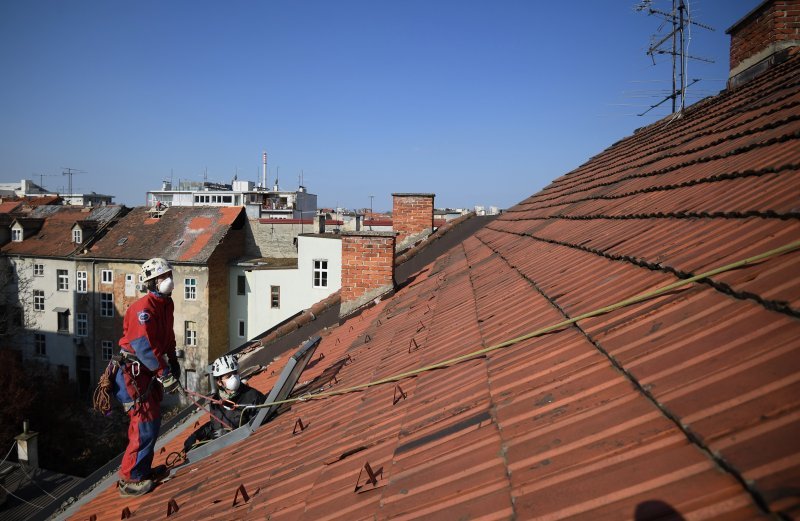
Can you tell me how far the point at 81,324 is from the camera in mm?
35906

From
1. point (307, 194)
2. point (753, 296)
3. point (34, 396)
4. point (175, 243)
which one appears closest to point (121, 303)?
point (175, 243)

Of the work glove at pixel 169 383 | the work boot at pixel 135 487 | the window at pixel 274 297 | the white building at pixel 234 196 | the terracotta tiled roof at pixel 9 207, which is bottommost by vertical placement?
the window at pixel 274 297

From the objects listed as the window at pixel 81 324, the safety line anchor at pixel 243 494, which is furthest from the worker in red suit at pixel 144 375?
the window at pixel 81 324

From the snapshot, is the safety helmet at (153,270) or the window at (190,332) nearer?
the safety helmet at (153,270)

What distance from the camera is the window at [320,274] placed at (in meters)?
28.1

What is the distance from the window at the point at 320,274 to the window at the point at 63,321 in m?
20.9

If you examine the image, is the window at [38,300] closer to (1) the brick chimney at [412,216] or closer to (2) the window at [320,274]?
(2) the window at [320,274]

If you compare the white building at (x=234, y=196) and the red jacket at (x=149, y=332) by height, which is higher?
the white building at (x=234, y=196)

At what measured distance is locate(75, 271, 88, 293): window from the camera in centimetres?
3572

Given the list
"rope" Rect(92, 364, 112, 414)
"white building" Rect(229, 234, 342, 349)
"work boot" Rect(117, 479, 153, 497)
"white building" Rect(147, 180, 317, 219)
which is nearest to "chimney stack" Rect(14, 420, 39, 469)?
"white building" Rect(229, 234, 342, 349)

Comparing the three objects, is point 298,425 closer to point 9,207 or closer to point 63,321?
point 63,321

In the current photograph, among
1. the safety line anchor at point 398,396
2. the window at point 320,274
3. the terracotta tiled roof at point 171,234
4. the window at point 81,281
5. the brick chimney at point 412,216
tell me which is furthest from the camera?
the window at point 81,281

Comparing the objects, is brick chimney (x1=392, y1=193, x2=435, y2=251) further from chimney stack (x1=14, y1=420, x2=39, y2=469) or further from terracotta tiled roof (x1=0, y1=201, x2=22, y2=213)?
terracotta tiled roof (x1=0, y1=201, x2=22, y2=213)

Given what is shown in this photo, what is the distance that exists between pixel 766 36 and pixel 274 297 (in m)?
28.8
